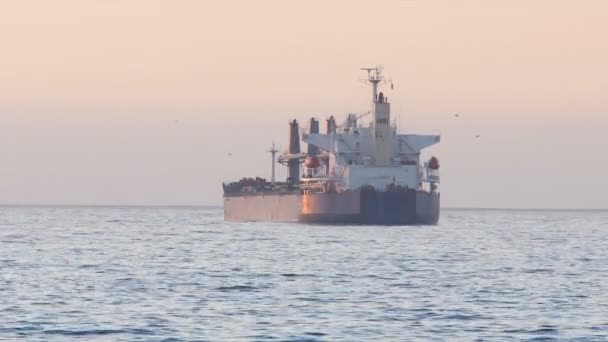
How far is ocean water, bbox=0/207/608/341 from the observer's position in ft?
131

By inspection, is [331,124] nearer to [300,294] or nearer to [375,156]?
[375,156]

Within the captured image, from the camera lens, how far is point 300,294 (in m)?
50.6

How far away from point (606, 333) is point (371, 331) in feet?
20.3

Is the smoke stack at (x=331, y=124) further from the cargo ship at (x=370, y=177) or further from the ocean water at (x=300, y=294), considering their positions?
the ocean water at (x=300, y=294)

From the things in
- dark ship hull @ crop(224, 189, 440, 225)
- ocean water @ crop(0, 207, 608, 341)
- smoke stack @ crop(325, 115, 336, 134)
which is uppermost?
smoke stack @ crop(325, 115, 336, 134)

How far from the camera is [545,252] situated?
85.1 meters

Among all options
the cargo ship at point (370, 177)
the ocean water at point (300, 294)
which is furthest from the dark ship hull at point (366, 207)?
the ocean water at point (300, 294)

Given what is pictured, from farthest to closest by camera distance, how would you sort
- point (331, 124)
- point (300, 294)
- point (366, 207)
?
point (331, 124) < point (366, 207) < point (300, 294)

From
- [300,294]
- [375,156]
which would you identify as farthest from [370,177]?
[300,294]

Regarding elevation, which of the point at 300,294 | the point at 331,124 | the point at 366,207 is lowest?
the point at 300,294

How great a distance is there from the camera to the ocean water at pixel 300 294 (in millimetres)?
39938

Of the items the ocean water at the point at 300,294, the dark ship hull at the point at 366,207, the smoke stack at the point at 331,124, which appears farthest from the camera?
the smoke stack at the point at 331,124

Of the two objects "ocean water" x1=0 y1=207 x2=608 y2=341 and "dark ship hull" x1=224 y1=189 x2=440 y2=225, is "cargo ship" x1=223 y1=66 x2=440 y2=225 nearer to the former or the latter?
"dark ship hull" x1=224 y1=189 x2=440 y2=225

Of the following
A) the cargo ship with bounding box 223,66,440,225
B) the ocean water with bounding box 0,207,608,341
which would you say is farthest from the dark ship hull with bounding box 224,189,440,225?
the ocean water with bounding box 0,207,608,341
